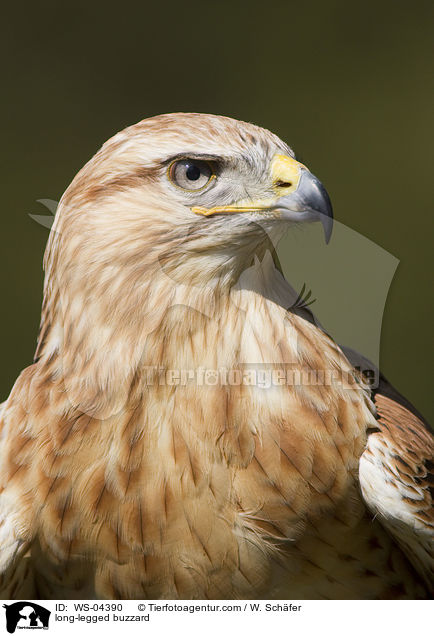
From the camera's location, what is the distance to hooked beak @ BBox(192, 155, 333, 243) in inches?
28.7

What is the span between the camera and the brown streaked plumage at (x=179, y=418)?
0.76 meters

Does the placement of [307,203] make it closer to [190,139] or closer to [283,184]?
[283,184]

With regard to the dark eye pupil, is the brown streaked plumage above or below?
below

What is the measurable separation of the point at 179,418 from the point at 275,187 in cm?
28

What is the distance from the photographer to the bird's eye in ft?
2.43

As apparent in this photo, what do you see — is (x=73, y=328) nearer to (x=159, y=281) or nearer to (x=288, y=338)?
(x=159, y=281)

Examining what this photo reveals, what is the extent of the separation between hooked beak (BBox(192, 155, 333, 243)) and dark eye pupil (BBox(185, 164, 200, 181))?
33 mm

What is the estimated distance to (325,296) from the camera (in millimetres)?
934
